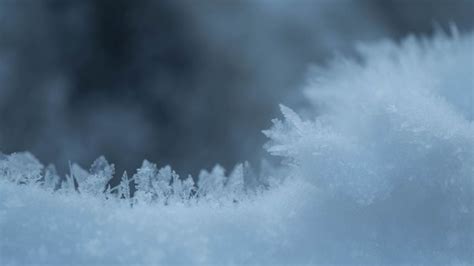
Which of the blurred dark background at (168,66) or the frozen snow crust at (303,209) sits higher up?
the blurred dark background at (168,66)

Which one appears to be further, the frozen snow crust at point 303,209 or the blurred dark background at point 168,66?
the blurred dark background at point 168,66

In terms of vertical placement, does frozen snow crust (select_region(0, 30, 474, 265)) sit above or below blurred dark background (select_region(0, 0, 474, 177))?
below

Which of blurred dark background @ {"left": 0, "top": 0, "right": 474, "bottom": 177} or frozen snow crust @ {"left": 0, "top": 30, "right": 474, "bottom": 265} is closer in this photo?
frozen snow crust @ {"left": 0, "top": 30, "right": 474, "bottom": 265}

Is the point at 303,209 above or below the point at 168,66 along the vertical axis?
below

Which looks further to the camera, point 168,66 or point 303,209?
point 168,66

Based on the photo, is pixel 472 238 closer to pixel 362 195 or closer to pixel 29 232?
pixel 362 195
